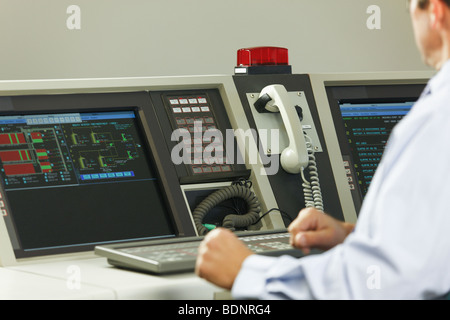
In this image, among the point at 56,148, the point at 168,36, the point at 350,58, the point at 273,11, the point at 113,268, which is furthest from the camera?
the point at 350,58

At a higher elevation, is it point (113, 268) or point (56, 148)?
point (56, 148)

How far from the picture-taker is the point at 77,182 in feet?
5.20

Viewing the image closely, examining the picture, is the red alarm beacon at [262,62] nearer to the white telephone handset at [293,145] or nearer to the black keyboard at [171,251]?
the white telephone handset at [293,145]

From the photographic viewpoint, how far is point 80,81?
1.63m

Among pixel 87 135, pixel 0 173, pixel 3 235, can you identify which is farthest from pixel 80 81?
pixel 3 235

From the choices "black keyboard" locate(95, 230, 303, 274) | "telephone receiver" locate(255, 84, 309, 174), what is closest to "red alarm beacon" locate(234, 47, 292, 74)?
"telephone receiver" locate(255, 84, 309, 174)

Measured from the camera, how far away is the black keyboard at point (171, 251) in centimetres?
121

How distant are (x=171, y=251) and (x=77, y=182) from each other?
37 centimetres

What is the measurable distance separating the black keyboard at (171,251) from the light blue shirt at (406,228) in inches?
12.9

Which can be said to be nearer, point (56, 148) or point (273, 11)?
point (56, 148)

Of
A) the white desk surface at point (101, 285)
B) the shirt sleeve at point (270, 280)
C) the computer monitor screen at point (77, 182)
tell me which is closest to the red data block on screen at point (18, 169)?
the computer monitor screen at point (77, 182)

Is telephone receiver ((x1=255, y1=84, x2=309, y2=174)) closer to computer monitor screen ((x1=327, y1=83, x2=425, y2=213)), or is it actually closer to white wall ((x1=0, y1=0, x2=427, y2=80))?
computer monitor screen ((x1=327, y1=83, x2=425, y2=213))

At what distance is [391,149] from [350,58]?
7.07 feet

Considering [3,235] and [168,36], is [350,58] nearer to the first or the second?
[168,36]
